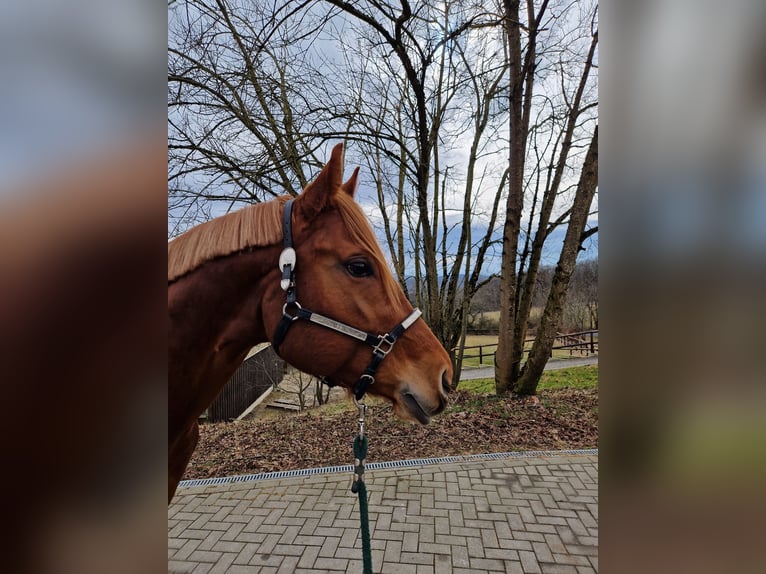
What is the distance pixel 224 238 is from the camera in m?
1.28

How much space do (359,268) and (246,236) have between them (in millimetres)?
450

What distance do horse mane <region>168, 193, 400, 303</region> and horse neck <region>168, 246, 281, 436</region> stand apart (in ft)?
0.11

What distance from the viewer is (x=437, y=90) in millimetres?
4820

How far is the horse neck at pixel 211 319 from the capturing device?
123 cm

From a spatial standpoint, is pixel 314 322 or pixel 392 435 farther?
pixel 392 435

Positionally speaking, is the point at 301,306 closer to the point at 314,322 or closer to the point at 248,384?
the point at 314,322

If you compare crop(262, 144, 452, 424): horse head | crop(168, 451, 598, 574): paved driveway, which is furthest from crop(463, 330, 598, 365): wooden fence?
crop(262, 144, 452, 424): horse head

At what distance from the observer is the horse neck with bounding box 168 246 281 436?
1.23m

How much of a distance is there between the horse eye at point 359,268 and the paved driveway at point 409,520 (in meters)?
2.31

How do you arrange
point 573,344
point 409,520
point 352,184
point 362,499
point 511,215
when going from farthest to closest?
point 573,344, point 511,215, point 409,520, point 352,184, point 362,499

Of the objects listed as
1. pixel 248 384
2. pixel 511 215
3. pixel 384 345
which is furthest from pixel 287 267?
pixel 248 384
